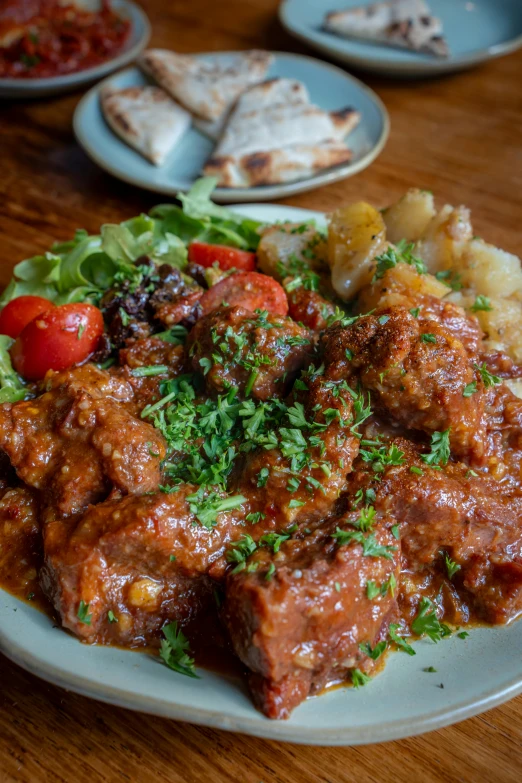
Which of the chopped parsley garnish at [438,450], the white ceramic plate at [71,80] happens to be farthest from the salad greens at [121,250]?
the white ceramic plate at [71,80]

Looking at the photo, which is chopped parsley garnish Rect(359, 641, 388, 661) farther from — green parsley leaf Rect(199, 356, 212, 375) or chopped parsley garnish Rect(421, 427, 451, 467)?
green parsley leaf Rect(199, 356, 212, 375)

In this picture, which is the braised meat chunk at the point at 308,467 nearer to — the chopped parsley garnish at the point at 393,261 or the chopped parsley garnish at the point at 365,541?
the chopped parsley garnish at the point at 365,541

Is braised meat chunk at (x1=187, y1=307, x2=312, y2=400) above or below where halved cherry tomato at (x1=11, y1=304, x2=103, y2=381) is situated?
above

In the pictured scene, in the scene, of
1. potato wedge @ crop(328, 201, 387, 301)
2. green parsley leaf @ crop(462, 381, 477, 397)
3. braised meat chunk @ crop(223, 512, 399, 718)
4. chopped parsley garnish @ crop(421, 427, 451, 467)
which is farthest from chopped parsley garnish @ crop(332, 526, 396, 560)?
potato wedge @ crop(328, 201, 387, 301)

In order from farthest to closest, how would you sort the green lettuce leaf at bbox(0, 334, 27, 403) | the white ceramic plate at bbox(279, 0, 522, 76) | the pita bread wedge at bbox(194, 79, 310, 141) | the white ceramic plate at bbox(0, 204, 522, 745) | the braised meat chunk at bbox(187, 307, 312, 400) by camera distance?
the white ceramic plate at bbox(279, 0, 522, 76), the pita bread wedge at bbox(194, 79, 310, 141), the green lettuce leaf at bbox(0, 334, 27, 403), the braised meat chunk at bbox(187, 307, 312, 400), the white ceramic plate at bbox(0, 204, 522, 745)

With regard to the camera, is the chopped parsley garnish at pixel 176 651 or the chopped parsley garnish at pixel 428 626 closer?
the chopped parsley garnish at pixel 176 651

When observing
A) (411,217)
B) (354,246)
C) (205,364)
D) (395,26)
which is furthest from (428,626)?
(395,26)

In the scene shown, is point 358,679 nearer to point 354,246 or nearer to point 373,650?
point 373,650

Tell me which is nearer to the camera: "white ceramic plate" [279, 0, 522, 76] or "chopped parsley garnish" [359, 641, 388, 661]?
"chopped parsley garnish" [359, 641, 388, 661]
